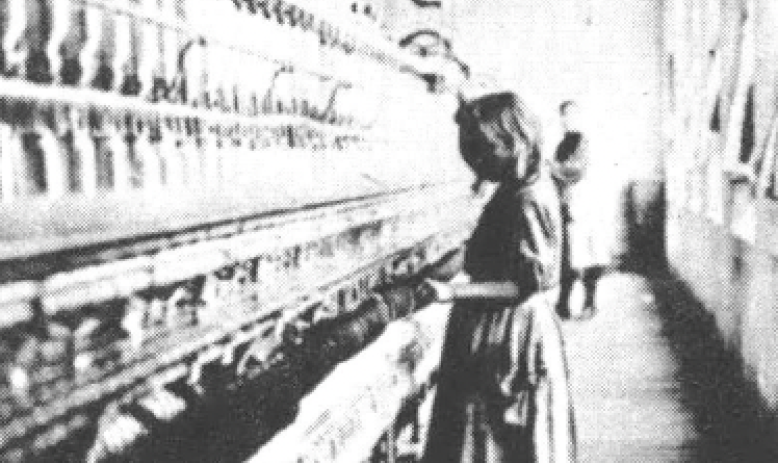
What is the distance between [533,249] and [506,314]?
228mm

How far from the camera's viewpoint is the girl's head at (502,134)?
300cm

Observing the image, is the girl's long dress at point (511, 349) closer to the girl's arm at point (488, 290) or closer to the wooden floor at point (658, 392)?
the girl's arm at point (488, 290)

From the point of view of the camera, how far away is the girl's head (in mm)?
2996

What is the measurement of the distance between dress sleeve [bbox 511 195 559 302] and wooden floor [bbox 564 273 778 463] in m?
2.04

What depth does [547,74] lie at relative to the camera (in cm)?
1540

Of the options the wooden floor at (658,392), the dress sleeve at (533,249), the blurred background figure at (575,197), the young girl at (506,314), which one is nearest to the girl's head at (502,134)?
the young girl at (506,314)

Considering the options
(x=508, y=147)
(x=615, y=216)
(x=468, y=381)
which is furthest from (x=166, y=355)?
(x=615, y=216)

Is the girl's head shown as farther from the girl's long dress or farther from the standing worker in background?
the standing worker in background

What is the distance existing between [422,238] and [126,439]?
180 inches

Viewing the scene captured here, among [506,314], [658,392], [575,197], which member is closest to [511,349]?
[506,314]

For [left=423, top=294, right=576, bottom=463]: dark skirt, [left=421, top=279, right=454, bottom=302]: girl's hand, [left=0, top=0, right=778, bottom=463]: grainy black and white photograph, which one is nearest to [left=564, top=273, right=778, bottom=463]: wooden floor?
[left=0, top=0, right=778, bottom=463]: grainy black and white photograph

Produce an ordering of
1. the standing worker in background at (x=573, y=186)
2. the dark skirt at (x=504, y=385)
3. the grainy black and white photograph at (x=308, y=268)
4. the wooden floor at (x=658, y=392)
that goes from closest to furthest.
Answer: the grainy black and white photograph at (x=308, y=268), the dark skirt at (x=504, y=385), the wooden floor at (x=658, y=392), the standing worker in background at (x=573, y=186)

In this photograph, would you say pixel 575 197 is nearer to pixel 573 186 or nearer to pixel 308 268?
pixel 573 186

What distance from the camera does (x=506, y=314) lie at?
10.1 ft
